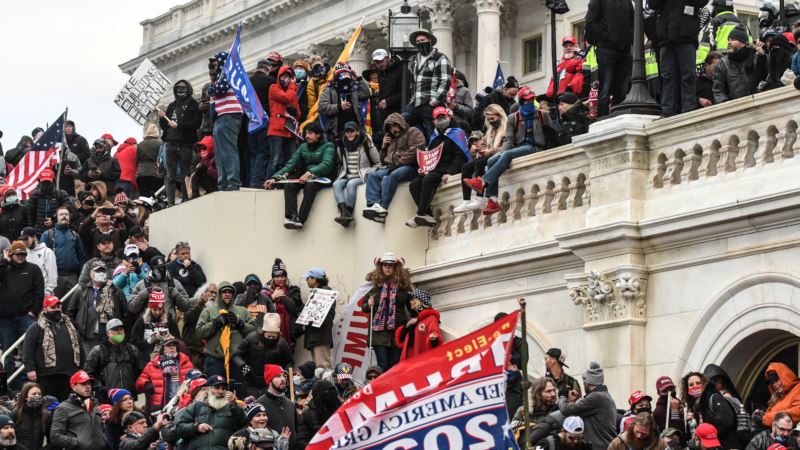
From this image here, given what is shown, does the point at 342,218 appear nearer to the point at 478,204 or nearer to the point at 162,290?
the point at 162,290

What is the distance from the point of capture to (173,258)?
98.8 feet

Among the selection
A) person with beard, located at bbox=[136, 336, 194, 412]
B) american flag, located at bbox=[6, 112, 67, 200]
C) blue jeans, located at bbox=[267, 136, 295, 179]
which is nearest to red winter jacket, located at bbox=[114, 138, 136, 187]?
american flag, located at bbox=[6, 112, 67, 200]

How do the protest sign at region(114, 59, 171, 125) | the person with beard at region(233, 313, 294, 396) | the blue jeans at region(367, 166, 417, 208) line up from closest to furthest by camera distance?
the person with beard at region(233, 313, 294, 396)
the blue jeans at region(367, 166, 417, 208)
the protest sign at region(114, 59, 171, 125)

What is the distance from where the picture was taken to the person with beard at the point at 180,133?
104ft

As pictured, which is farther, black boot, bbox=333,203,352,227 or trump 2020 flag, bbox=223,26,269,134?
trump 2020 flag, bbox=223,26,269,134

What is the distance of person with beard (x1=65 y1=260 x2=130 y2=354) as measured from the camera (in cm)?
2858

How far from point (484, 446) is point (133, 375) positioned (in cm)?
1014

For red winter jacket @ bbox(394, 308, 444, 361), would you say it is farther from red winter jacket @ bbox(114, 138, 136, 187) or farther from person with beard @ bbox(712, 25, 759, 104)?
red winter jacket @ bbox(114, 138, 136, 187)

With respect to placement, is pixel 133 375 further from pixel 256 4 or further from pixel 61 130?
pixel 256 4

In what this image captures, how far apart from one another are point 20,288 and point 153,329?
2.43m

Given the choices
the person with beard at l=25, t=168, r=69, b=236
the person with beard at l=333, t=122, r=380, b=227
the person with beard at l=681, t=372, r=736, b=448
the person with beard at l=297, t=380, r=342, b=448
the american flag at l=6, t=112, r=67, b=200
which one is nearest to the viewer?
the person with beard at l=681, t=372, r=736, b=448

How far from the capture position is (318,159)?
29.6 metres

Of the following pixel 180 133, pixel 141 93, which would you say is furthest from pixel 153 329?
pixel 141 93

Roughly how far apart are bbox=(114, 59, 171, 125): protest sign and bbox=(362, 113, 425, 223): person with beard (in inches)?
493
